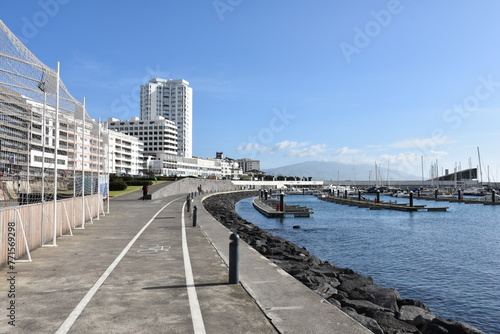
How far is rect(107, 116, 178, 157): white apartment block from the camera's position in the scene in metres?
191

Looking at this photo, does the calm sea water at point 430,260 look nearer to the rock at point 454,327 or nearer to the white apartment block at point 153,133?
the rock at point 454,327

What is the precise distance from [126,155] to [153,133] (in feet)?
122

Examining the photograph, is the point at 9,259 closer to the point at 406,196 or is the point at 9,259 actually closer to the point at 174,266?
the point at 174,266

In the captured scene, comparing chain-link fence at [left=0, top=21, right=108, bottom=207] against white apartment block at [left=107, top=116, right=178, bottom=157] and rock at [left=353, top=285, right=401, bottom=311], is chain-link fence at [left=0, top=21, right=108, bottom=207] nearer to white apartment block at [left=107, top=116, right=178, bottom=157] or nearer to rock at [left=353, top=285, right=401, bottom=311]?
rock at [left=353, top=285, right=401, bottom=311]

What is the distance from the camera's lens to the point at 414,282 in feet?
61.6

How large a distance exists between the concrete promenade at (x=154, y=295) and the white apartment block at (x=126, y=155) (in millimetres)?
133959

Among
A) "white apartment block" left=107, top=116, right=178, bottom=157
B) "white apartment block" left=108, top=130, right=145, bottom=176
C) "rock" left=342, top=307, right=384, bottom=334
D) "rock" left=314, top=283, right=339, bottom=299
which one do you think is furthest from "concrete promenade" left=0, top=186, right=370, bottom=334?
"white apartment block" left=107, top=116, right=178, bottom=157

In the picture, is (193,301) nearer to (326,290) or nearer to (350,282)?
(326,290)

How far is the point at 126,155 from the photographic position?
157625 mm

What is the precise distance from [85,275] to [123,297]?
256 centimetres

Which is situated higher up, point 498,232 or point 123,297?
point 123,297

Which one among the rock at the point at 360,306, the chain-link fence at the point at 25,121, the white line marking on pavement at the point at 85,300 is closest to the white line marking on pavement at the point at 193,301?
the white line marking on pavement at the point at 85,300

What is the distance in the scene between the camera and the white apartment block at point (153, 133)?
7510 inches

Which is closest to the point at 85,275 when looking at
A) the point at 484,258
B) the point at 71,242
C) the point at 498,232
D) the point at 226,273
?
the point at 226,273
